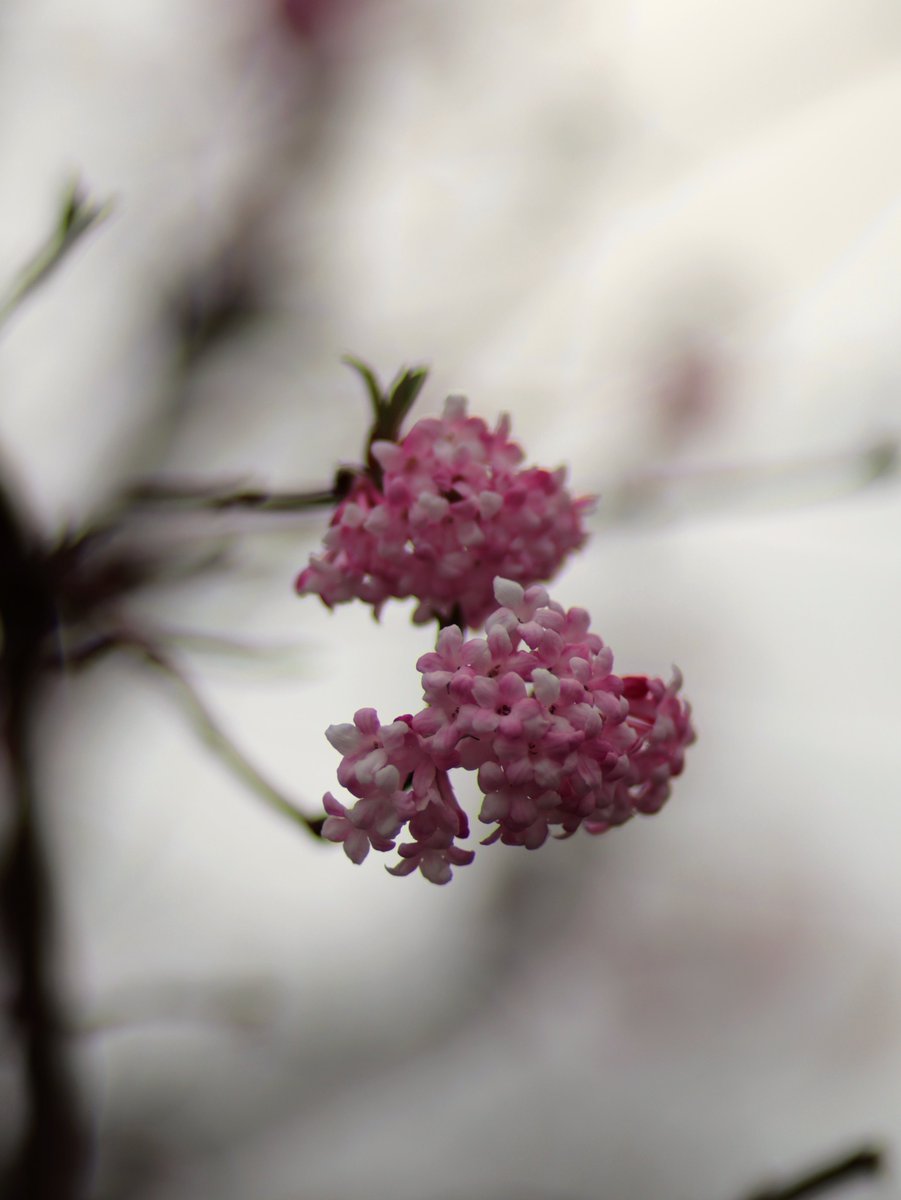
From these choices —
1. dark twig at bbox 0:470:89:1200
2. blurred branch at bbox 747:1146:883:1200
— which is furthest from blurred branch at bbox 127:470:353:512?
blurred branch at bbox 747:1146:883:1200

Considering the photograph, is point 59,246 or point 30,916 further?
point 30,916

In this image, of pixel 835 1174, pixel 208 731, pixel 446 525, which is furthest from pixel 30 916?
pixel 835 1174

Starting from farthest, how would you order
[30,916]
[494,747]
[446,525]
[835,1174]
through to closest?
1. [30,916]
2. [835,1174]
3. [446,525]
4. [494,747]

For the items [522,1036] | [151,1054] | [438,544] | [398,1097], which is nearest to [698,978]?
[522,1036]

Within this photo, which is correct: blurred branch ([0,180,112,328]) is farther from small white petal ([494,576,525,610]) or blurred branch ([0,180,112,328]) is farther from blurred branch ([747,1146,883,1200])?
blurred branch ([747,1146,883,1200])

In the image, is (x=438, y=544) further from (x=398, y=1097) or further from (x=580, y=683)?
(x=398, y=1097)

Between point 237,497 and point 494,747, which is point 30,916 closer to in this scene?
point 237,497
